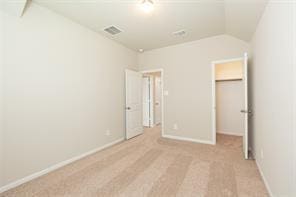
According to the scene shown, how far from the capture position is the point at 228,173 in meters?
2.18

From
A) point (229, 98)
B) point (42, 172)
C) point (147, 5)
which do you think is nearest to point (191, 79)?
point (229, 98)

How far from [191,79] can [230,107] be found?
171cm

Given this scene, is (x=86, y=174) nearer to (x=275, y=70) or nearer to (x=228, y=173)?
(x=228, y=173)

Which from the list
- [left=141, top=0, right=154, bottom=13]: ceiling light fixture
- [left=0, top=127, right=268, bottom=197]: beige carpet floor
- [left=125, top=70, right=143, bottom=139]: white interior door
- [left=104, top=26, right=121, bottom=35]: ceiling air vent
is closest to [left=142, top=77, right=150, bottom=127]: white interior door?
[left=125, top=70, right=143, bottom=139]: white interior door

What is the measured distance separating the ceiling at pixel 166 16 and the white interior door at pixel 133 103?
1.24 m

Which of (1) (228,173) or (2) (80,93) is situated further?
(2) (80,93)

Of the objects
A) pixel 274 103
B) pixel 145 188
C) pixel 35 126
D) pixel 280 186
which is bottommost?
pixel 145 188

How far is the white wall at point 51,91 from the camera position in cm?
192

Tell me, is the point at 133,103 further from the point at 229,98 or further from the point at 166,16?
the point at 229,98

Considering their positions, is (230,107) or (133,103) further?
(230,107)

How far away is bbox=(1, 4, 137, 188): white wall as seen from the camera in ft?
6.28

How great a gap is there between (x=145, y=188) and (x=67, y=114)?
1.82 meters

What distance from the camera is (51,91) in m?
2.32

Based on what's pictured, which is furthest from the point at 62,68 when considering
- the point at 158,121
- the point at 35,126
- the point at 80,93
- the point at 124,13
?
the point at 158,121
